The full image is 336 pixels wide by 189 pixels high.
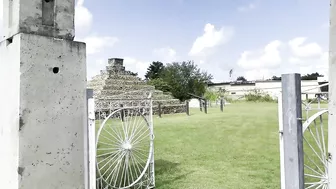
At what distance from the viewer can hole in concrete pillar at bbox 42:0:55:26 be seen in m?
2.38

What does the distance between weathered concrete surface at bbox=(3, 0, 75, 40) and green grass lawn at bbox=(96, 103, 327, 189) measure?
2596mm

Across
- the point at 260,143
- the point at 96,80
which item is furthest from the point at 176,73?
the point at 260,143

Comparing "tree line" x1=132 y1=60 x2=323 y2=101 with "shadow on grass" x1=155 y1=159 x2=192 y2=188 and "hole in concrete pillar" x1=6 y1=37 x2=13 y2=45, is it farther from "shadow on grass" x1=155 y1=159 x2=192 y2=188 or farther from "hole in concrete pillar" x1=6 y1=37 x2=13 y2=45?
"hole in concrete pillar" x1=6 y1=37 x2=13 y2=45

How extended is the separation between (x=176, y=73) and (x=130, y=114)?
24505mm

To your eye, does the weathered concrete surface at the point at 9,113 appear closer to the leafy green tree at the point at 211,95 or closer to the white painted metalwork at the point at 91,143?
the white painted metalwork at the point at 91,143

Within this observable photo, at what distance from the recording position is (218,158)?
5668 mm

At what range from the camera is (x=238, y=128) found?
31.5 feet

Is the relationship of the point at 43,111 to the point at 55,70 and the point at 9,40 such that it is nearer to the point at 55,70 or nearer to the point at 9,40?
the point at 55,70

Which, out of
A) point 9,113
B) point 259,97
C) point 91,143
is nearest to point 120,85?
point 259,97

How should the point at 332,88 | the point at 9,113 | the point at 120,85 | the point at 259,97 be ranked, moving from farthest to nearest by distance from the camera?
the point at 259,97 → the point at 120,85 → the point at 9,113 → the point at 332,88

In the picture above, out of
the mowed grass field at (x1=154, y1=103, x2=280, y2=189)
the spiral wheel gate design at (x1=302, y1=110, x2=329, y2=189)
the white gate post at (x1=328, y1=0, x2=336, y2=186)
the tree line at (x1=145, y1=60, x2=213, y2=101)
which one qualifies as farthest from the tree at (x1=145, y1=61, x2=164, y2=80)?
the white gate post at (x1=328, y1=0, x2=336, y2=186)

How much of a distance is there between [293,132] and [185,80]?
86.6 ft

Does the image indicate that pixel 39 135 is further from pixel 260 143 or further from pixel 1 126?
pixel 260 143

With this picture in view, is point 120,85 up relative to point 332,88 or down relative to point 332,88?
up
